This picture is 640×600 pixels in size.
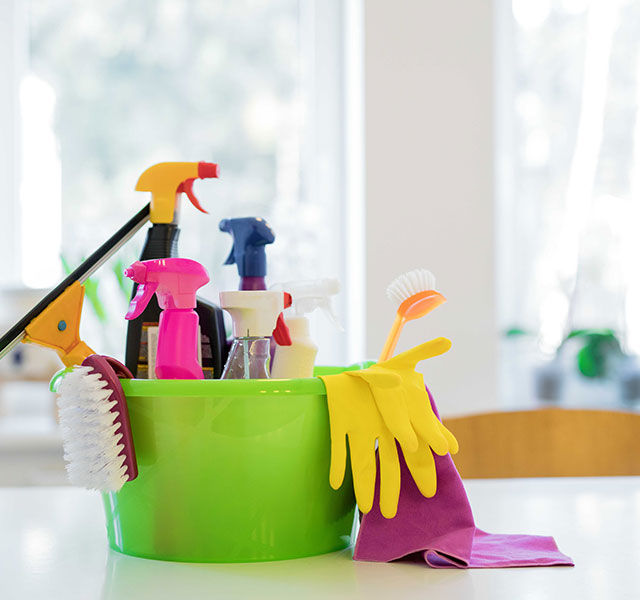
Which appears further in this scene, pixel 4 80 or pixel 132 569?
Answer: pixel 4 80

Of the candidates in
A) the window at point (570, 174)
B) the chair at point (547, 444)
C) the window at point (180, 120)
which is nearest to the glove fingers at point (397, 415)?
the chair at point (547, 444)

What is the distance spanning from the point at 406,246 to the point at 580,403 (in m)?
0.66

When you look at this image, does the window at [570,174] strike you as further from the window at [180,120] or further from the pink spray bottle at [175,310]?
the pink spray bottle at [175,310]

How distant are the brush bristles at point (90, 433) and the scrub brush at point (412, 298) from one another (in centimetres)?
21

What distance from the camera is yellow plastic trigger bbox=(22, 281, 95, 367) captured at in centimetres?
48

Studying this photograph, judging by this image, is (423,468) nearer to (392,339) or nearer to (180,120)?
(392,339)

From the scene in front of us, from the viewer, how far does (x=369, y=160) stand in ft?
5.14

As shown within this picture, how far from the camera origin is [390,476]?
51 cm

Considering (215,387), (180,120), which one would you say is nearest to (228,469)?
(215,387)

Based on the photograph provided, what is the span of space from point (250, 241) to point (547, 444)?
562 mm

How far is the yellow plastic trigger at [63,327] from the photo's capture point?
484 mm

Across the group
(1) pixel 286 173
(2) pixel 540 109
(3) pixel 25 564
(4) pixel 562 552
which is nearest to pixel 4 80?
(1) pixel 286 173

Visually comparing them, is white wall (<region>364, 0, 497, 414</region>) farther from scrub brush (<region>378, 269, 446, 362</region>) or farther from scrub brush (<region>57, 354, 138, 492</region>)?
scrub brush (<region>57, 354, 138, 492</region>)

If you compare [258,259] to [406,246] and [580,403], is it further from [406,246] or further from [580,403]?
[580,403]
